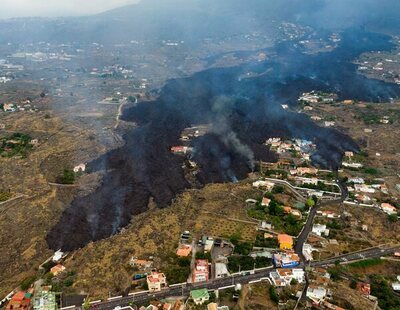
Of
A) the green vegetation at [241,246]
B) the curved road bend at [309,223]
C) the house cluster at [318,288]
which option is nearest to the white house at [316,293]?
the house cluster at [318,288]

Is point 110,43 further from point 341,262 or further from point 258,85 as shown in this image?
point 341,262

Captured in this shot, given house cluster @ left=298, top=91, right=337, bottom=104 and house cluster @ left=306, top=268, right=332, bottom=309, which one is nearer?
house cluster @ left=306, top=268, right=332, bottom=309

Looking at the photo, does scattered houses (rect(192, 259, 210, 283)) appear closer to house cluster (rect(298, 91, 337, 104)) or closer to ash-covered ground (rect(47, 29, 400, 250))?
ash-covered ground (rect(47, 29, 400, 250))

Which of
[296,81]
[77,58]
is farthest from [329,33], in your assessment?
[77,58]

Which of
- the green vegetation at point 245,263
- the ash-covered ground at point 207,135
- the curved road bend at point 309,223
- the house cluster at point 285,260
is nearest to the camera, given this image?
the green vegetation at point 245,263

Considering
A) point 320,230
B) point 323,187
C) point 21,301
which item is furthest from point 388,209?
point 21,301

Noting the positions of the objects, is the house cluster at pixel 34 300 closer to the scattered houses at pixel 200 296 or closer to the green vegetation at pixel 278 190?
the scattered houses at pixel 200 296

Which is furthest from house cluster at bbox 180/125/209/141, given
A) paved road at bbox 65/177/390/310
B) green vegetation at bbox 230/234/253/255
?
paved road at bbox 65/177/390/310
